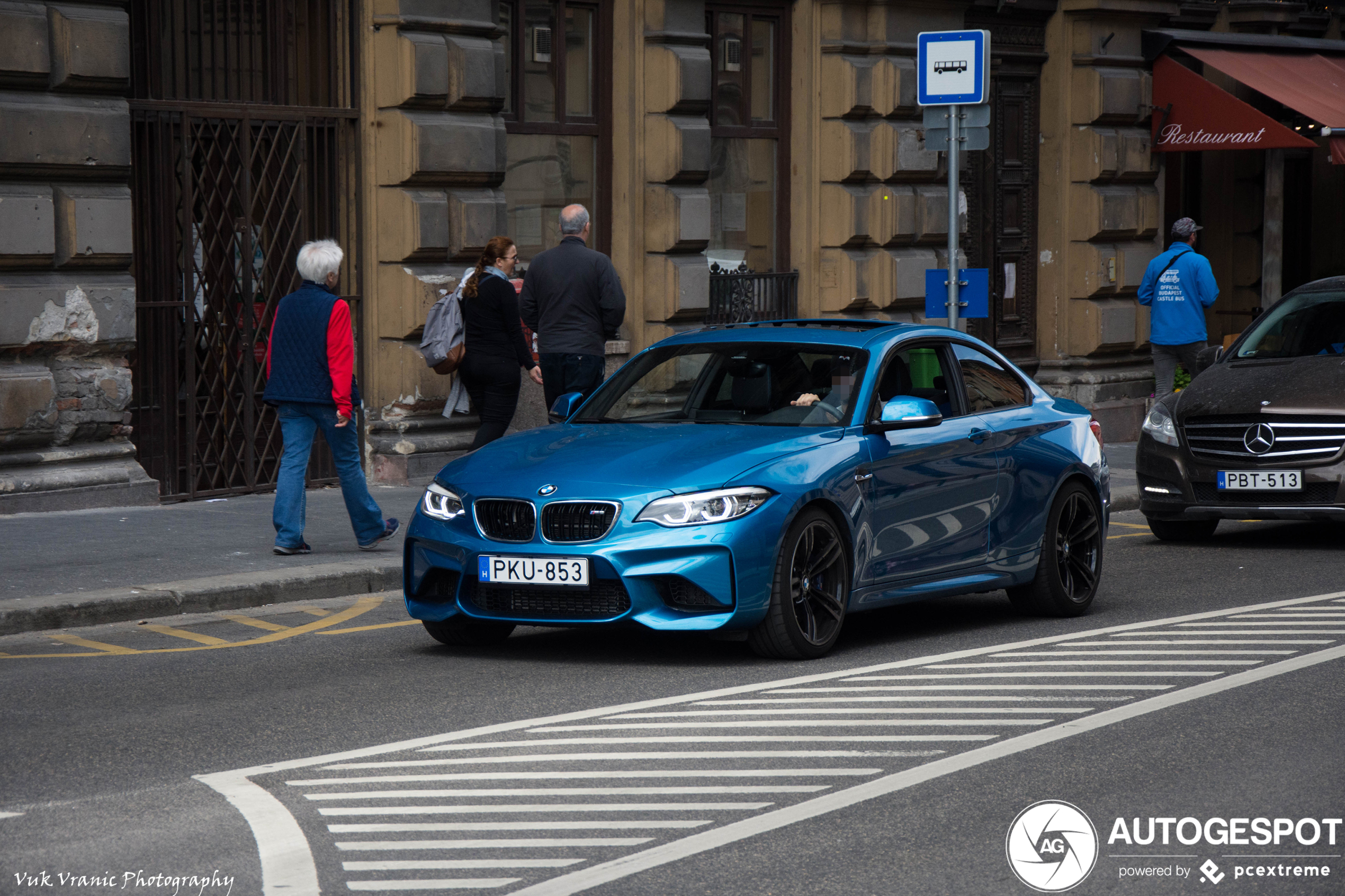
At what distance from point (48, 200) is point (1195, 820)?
8.89 metres

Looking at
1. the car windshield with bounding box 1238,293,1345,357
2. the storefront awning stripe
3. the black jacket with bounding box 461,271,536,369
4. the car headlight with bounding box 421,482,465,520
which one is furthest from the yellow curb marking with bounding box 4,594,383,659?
the storefront awning stripe

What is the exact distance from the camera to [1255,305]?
24.4 meters

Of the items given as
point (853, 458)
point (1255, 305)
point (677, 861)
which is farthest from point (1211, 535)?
point (1255, 305)

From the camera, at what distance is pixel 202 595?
970cm

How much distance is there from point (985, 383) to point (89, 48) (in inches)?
245

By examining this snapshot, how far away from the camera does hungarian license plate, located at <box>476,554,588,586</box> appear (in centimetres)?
769

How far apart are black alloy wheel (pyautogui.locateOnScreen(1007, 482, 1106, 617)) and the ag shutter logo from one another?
3.87 metres

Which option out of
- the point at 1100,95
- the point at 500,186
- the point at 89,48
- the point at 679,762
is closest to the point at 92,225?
the point at 89,48

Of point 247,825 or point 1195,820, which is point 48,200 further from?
point 1195,820

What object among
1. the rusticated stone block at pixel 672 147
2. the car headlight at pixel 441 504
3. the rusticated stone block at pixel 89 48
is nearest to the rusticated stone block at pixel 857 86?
the rusticated stone block at pixel 672 147

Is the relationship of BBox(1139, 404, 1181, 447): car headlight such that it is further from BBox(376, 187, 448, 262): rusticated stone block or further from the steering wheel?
BBox(376, 187, 448, 262): rusticated stone block

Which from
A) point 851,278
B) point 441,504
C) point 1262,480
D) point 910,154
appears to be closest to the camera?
point 441,504

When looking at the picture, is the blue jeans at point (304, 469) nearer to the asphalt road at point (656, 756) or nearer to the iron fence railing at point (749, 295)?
the asphalt road at point (656, 756)

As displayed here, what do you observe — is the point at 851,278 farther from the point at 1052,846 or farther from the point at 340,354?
the point at 1052,846
